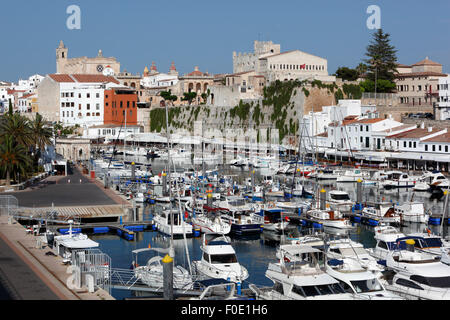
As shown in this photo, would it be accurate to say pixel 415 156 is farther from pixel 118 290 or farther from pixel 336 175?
pixel 118 290

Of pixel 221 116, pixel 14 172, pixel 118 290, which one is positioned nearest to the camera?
pixel 118 290

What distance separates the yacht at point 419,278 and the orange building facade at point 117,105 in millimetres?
105557

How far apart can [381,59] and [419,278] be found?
94.1 meters

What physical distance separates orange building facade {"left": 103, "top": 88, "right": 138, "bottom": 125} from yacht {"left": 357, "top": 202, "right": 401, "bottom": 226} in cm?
8807

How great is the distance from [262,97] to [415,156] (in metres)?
46.6

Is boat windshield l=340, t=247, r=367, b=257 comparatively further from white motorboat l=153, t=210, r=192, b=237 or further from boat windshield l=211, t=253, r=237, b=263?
white motorboat l=153, t=210, r=192, b=237

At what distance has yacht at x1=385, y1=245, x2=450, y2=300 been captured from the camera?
23266mm

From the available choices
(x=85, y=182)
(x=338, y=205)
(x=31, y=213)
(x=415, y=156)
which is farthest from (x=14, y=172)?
(x=415, y=156)

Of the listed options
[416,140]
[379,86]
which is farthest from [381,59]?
[416,140]

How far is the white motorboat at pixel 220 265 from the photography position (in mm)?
28669

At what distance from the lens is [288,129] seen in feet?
344

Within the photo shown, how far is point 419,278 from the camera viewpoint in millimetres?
23922

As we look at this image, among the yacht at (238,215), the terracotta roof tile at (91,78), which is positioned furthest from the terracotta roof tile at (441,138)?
the terracotta roof tile at (91,78)

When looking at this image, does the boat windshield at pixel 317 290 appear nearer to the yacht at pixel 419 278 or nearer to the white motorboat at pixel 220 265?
the yacht at pixel 419 278
